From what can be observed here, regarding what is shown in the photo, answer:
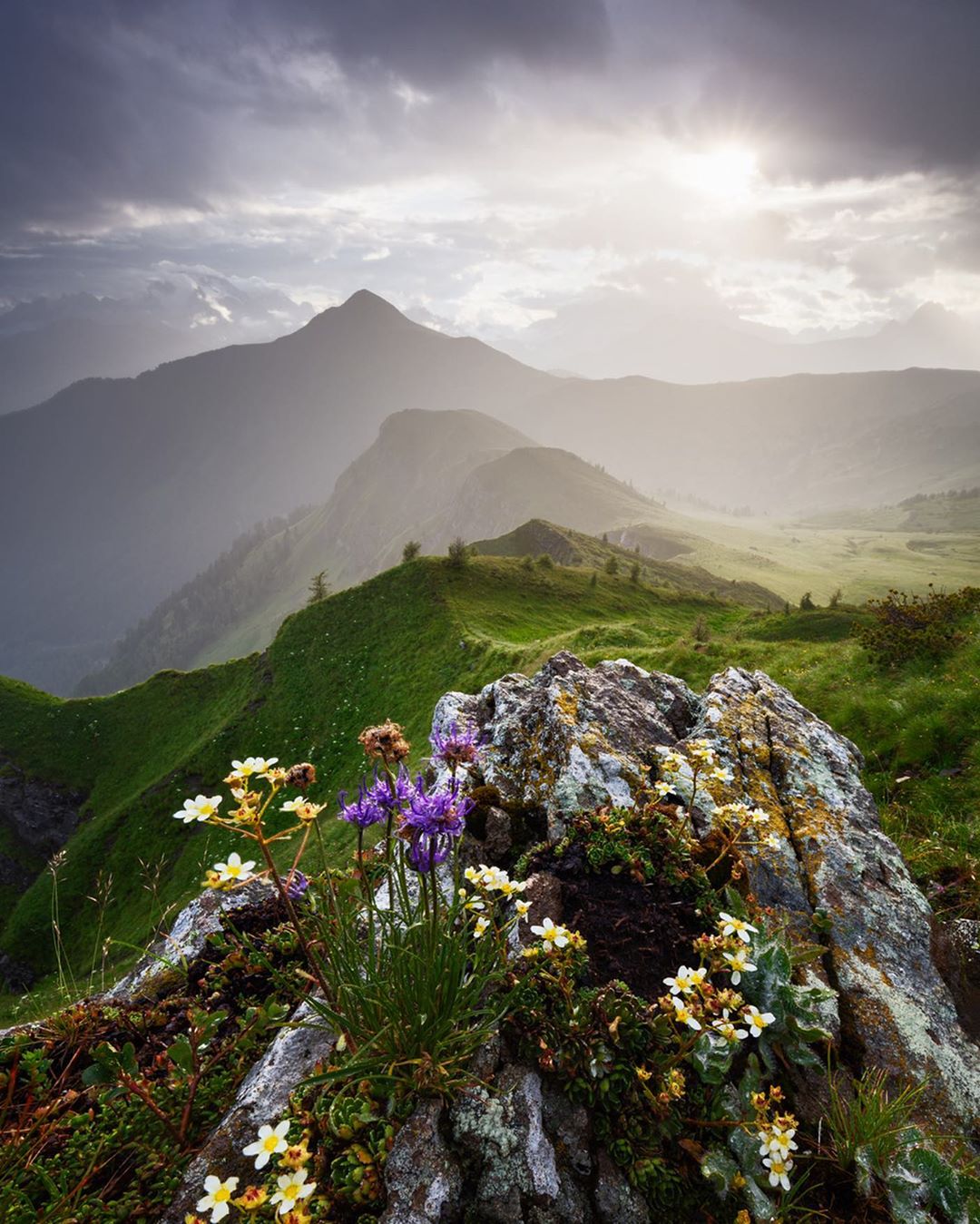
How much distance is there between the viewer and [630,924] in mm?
4488

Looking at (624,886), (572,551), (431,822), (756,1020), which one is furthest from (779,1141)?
(572,551)

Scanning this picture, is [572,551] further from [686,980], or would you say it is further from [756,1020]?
[756,1020]

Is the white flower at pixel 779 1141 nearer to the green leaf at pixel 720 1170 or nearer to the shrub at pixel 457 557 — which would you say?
the green leaf at pixel 720 1170

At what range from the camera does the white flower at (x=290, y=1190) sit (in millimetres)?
2303

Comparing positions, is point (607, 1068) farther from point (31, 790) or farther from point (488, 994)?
point (31, 790)

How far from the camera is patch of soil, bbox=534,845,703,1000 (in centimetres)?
416

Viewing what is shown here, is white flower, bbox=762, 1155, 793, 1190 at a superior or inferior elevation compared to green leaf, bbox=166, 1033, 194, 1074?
superior

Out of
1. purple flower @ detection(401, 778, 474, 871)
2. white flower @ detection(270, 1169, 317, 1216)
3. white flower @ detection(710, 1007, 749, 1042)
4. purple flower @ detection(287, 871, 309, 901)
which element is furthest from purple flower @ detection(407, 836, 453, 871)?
white flower @ detection(710, 1007, 749, 1042)

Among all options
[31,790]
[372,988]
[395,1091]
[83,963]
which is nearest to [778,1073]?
[395,1091]

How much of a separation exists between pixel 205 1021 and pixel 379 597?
118ft

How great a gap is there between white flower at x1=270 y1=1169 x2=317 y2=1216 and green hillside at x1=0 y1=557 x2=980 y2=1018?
272 inches

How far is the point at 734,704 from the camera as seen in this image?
328 inches

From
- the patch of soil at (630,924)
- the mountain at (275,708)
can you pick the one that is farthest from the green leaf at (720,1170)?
the mountain at (275,708)

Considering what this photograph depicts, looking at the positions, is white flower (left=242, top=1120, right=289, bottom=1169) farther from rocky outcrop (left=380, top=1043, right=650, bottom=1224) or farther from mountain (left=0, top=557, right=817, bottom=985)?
mountain (left=0, top=557, right=817, bottom=985)
